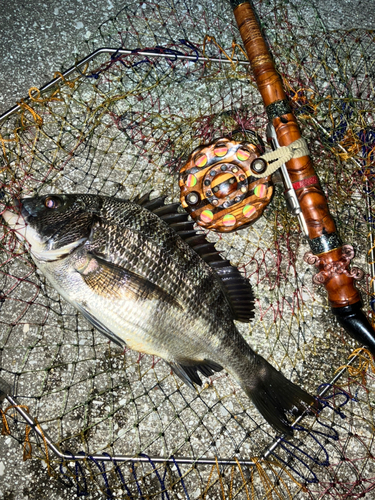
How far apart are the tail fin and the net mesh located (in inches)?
11.0

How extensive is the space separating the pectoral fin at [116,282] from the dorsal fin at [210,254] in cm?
42

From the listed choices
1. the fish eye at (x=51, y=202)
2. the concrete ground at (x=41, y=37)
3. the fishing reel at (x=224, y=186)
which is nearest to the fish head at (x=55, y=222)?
the fish eye at (x=51, y=202)

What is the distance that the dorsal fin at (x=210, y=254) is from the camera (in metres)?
2.40

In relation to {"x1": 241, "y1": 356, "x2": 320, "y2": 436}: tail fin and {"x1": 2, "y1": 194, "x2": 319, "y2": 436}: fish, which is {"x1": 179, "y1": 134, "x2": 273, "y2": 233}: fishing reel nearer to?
{"x1": 2, "y1": 194, "x2": 319, "y2": 436}: fish

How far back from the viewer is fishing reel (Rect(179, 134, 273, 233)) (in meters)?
2.54

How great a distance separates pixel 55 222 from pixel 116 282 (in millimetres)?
529

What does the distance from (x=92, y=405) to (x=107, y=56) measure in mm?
2728

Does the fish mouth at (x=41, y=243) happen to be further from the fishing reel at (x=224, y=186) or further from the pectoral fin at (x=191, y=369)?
the pectoral fin at (x=191, y=369)

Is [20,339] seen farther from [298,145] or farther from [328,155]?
[328,155]

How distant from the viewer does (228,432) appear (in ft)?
8.68

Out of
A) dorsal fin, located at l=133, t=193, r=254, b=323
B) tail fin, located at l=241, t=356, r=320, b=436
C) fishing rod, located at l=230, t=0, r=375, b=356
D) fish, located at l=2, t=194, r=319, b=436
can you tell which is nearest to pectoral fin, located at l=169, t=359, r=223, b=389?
fish, located at l=2, t=194, r=319, b=436

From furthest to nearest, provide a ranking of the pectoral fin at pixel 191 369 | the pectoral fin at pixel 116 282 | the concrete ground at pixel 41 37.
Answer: the concrete ground at pixel 41 37 < the pectoral fin at pixel 191 369 < the pectoral fin at pixel 116 282

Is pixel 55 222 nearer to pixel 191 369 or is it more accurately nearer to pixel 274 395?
pixel 191 369

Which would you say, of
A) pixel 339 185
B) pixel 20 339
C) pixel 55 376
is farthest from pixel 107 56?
pixel 55 376
